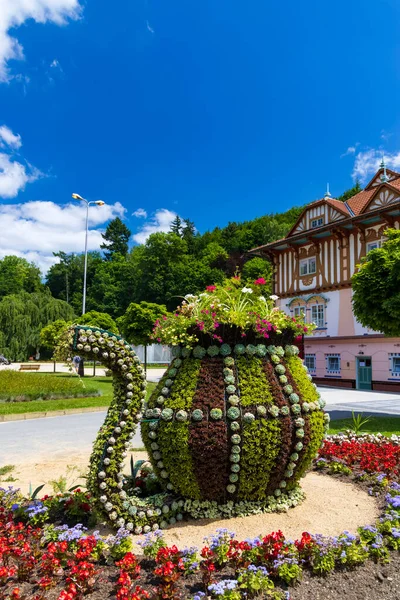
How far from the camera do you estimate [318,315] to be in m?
28.4

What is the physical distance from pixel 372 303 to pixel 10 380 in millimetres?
16210

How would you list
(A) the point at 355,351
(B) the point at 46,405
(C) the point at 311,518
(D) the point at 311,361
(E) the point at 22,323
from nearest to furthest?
(C) the point at 311,518
(B) the point at 46,405
(A) the point at 355,351
(D) the point at 311,361
(E) the point at 22,323

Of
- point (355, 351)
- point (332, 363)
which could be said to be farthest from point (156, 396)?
point (332, 363)

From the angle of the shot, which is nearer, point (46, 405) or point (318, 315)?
point (46, 405)

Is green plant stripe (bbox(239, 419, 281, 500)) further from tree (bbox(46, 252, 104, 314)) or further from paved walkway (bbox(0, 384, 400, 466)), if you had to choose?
tree (bbox(46, 252, 104, 314))

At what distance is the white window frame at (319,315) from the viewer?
2798 cm

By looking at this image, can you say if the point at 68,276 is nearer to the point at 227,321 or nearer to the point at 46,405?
the point at 46,405

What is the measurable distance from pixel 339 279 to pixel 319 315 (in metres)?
2.78

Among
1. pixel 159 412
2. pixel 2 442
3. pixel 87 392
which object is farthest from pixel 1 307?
pixel 159 412

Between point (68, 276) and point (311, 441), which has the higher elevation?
point (68, 276)

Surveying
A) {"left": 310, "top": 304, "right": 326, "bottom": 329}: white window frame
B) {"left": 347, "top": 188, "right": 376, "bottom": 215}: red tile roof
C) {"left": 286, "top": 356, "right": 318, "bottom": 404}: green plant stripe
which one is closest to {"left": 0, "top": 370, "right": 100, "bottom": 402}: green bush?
{"left": 286, "top": 356, "right": 318, "bottom": 404}: green plant stripe

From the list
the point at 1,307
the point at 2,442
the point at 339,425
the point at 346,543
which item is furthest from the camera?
the point at 1,307

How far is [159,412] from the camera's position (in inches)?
178

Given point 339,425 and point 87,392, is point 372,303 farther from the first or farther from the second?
point 87,392
